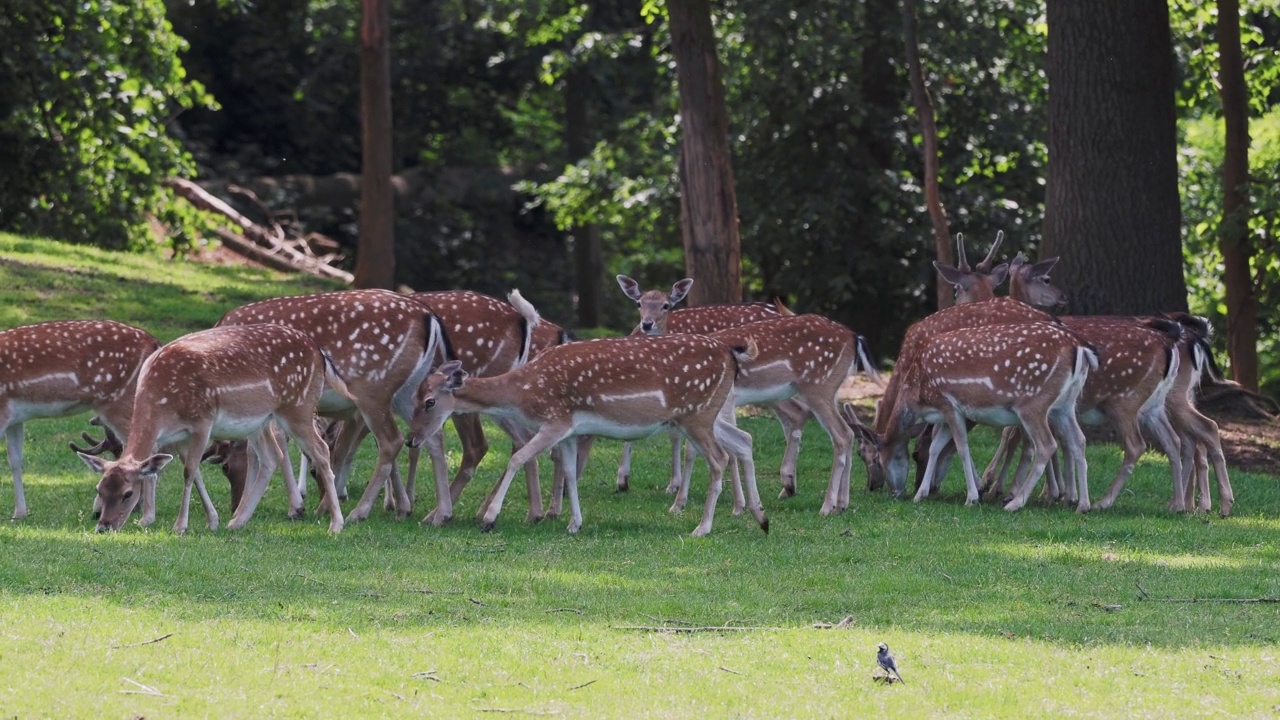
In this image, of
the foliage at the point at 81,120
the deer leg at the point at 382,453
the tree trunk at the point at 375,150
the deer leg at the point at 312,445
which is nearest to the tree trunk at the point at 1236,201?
the deer leg at the point at 382,453

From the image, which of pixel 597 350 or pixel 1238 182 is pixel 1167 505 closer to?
pixel 597 350

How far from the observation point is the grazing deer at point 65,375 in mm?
11414

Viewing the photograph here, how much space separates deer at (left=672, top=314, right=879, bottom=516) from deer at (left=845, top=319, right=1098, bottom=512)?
1.63ft

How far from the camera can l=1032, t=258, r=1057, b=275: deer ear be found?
48.9 ft

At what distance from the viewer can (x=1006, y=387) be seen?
40.3ft

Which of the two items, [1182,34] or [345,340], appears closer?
[345,340]

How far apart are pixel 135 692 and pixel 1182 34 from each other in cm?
1883

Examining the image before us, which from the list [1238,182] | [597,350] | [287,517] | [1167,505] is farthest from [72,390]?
[1238,182]

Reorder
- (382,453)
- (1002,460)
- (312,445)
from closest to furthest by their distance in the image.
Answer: (312,445) < (382,453) < (1002,460)

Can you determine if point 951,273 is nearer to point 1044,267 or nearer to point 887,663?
point 1044,267

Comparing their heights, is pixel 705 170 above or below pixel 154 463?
above

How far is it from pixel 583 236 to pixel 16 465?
63.8ft

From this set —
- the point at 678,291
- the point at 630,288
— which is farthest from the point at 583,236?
the point at 678,291

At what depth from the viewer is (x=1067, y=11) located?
15414mm
